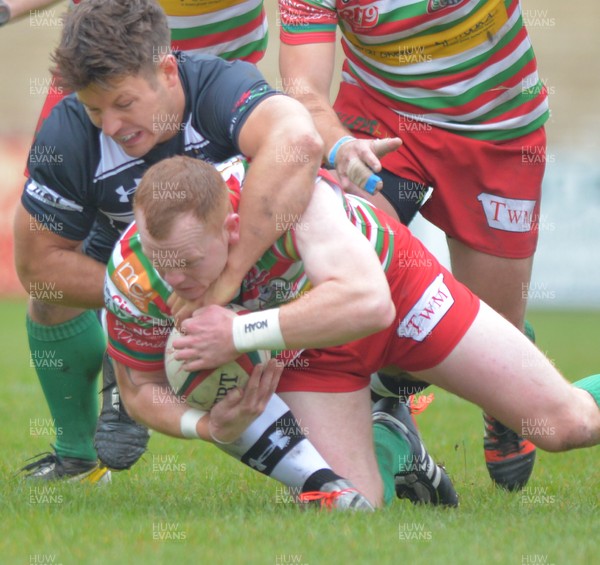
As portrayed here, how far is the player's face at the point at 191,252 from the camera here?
3.54 meters

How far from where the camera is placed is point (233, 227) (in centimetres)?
375

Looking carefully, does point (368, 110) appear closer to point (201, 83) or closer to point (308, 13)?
point (308, 13)

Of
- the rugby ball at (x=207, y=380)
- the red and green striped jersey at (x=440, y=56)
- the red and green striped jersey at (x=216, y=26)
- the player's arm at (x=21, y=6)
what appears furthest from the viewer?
the red and green striped jersey at (x=216, y=26)

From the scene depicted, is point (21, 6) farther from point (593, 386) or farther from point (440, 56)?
point (593, 386)

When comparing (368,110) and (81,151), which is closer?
(81,151)

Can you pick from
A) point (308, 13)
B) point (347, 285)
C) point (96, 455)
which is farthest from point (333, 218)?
point (96, 455)

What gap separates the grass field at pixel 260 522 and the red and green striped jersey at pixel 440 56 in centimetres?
164

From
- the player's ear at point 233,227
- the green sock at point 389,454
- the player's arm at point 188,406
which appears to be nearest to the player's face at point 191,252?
the player's ear at point 233,227

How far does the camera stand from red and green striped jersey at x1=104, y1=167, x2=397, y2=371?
149 inches

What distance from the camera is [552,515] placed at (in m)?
3.85

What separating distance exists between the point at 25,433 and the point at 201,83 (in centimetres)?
303

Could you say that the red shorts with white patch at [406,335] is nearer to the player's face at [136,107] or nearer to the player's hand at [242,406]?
the player's hand at [242,406]

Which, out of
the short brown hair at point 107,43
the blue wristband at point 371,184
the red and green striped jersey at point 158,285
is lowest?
the red and green striped jersey at point 158,285

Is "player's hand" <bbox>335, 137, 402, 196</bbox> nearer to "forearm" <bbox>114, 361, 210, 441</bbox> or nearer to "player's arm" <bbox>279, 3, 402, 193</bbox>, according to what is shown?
"player's arm" <bbox>279, 3, 402, 193</bbox>
